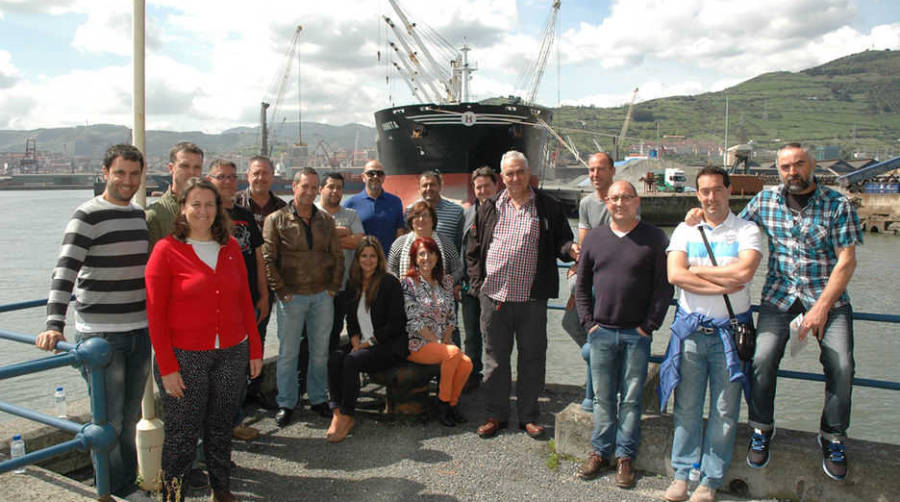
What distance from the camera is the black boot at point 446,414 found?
16.2 feet

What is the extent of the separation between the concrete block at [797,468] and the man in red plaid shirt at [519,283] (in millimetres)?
941

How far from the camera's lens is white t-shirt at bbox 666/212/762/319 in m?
3.57

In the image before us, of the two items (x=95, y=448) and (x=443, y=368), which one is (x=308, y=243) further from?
(x=95, y=448)

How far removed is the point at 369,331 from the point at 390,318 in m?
0.20

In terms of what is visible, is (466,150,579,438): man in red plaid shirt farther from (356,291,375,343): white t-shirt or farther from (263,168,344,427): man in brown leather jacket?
(263,168,344,427): man in brown leather jacket

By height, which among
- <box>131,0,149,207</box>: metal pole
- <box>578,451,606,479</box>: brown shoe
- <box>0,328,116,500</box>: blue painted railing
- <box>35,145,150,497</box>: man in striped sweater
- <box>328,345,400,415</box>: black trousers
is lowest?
<box>578,451,606,479</box>: brown shoe

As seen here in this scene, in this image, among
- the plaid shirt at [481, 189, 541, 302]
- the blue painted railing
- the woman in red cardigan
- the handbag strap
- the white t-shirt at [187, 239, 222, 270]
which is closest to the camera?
the blue painted railing

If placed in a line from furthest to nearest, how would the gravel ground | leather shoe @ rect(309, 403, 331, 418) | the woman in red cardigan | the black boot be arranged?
1. leather shoe @ rect(309, 403, 331, 418)
2. the black boot
3. the gravel ground
4. the woman in red cardigan

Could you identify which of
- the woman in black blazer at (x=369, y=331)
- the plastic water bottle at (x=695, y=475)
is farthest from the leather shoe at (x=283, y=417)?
the plastic water bottle at (x=695, y=475)

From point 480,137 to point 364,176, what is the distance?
22.1 meters

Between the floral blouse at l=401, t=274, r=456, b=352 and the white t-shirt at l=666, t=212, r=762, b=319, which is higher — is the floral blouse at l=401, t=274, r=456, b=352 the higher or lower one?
the lower one

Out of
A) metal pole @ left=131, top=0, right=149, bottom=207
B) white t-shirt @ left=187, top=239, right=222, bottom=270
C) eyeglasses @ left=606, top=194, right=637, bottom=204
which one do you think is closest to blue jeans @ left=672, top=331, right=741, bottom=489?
eyeglasses @ left=606, top=194, right=637, bottom=204

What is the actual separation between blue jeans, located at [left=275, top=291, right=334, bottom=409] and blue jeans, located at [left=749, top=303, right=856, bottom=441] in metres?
3.12

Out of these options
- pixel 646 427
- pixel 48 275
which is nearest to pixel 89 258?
pixel 646 427
